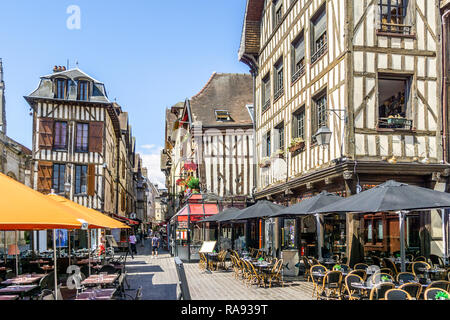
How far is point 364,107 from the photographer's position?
456 inches

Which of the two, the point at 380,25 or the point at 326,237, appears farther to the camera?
the point at 326,237

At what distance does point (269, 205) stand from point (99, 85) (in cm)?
1749

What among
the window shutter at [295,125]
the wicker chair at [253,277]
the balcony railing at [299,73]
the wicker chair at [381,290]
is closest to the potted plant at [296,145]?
the window shutter at [295,125]

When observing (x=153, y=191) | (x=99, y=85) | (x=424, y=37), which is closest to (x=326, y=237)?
(x=424, y=37)

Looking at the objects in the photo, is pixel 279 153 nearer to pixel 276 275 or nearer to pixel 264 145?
pixel 264 145

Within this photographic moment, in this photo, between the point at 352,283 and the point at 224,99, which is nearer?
the point at 352,283

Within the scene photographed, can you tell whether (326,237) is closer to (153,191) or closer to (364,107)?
(364,107)

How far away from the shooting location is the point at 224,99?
92.1 feet

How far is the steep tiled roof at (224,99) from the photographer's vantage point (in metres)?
26.5

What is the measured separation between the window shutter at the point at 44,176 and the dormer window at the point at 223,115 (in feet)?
31.6

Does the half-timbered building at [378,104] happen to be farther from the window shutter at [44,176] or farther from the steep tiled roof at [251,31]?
the window shutter at [44,176]

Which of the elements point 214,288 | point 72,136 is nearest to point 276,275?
point 214,288

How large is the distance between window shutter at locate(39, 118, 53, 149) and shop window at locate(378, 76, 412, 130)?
1888 cm

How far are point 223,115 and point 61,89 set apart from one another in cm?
946
